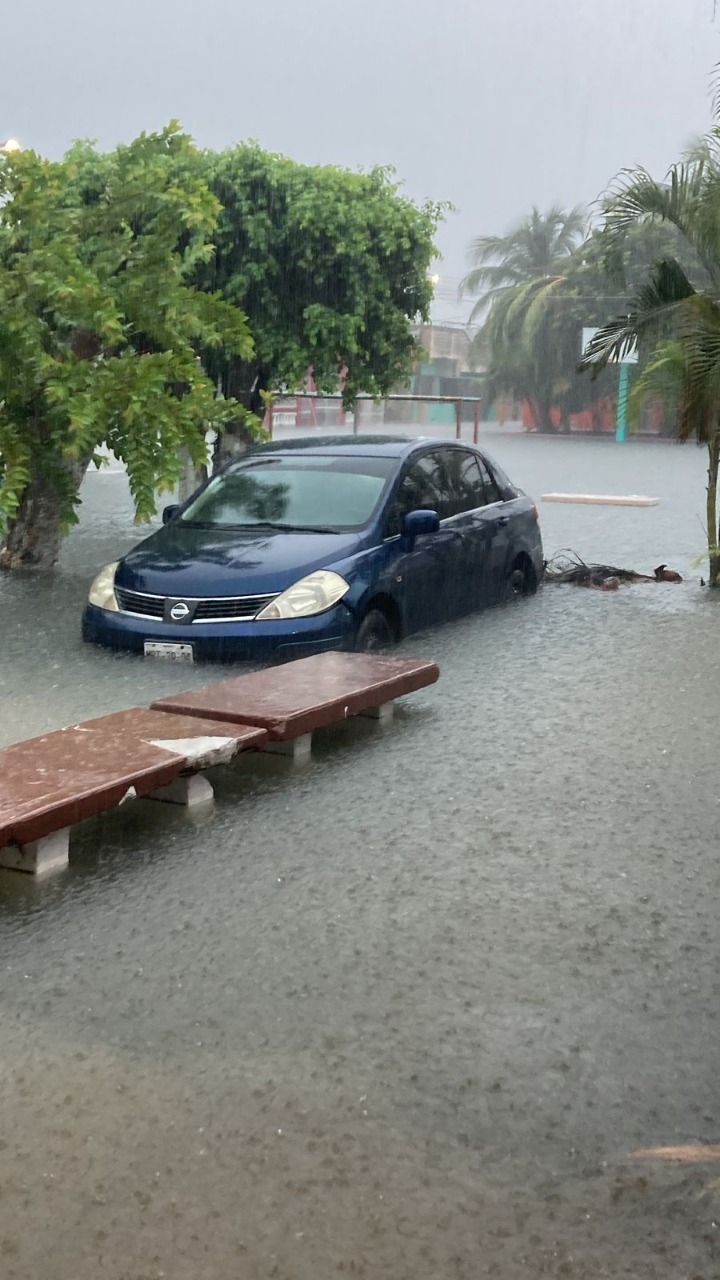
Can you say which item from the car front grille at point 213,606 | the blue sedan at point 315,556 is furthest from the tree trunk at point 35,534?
the car front grille at point 213,606

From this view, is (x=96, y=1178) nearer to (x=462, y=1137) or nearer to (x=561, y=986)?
(x=462, y=1137)

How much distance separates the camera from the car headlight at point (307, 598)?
9.80 meters

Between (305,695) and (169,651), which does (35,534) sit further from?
(305,695)

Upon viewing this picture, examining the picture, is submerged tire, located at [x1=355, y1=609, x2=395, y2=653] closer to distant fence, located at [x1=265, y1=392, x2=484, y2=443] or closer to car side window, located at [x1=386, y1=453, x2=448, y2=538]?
car side window, located at [x1=386, y1=453, x2=448, y2=538]

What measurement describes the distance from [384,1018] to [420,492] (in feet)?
24.1

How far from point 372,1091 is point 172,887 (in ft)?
5.92

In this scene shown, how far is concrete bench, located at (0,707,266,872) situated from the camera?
5594mm

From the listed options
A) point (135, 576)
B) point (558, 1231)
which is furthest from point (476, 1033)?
point (135, 576)

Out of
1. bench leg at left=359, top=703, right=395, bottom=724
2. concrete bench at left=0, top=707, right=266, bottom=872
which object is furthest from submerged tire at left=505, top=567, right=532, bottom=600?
concrete bench at left=0, top=707, right=266, bottom=872

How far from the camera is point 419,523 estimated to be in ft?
34.7

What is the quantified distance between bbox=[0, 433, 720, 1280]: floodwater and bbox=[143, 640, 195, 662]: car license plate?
1645 millimetres

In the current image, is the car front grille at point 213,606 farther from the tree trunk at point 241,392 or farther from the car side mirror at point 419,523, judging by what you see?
the tree trunk at point 241,392

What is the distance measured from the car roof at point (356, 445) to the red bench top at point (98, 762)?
468 centimetres

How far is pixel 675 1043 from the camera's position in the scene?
4219mm
